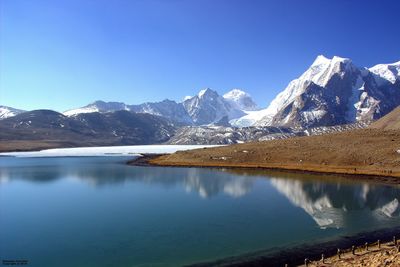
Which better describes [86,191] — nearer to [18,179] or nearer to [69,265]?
[18,179]

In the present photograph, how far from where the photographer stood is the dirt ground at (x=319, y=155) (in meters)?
120

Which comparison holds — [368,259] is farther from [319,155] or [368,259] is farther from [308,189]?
[319,155]

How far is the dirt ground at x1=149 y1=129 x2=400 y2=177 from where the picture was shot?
11956cm

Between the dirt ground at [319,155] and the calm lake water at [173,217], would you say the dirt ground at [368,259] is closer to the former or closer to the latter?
the calm lake water at [173,217]

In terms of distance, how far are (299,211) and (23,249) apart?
4009cm

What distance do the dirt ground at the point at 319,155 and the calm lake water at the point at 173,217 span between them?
82.5ft

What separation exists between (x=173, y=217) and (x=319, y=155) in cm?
9242

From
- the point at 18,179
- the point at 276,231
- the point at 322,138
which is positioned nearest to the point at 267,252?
the point at 276,231

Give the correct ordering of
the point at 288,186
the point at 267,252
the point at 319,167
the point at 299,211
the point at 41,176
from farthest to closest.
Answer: the point at 319,167 → the point at 41,176 → the point at 288,186 → the point at 299,211 → the point at 267,252

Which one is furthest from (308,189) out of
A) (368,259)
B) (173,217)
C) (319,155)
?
(319,155)

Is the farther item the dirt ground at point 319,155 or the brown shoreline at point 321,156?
the dirt ground at point 319,155

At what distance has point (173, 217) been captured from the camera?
56.1 metres

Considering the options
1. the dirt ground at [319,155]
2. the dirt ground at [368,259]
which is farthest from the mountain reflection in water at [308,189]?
the dirt ground at [319,155]

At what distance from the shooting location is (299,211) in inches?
2436
